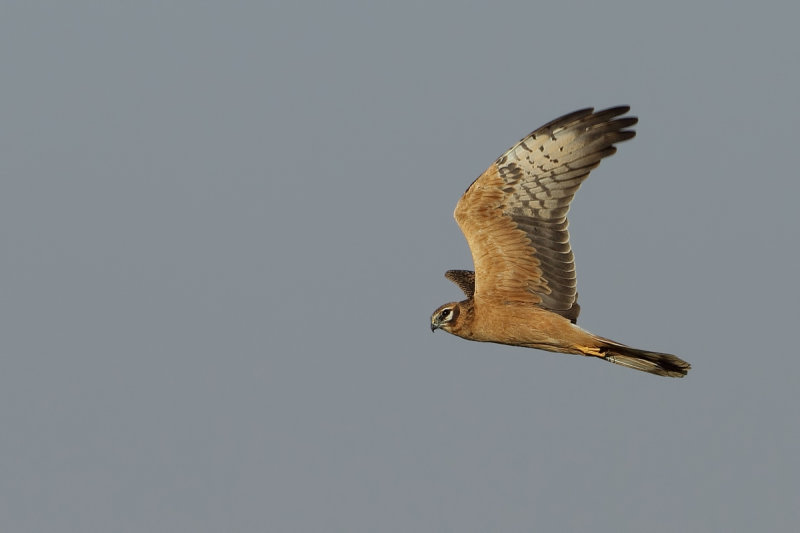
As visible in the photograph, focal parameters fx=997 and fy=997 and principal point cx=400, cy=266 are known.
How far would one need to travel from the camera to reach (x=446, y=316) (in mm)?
12461

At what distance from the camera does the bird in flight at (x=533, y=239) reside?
1220cm

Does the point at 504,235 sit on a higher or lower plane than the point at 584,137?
lower

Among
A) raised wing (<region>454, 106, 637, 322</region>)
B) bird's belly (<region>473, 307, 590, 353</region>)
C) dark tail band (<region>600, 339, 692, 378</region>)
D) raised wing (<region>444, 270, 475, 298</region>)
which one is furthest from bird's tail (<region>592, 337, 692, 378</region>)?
raised wing (<region>444, 270, 475, 298</region>)

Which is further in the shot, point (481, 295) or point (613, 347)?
point (481, 295)

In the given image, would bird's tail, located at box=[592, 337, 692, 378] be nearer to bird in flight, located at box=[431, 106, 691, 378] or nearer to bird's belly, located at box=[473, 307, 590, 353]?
bird in flight, located at box=[431, 106, 691, 378]

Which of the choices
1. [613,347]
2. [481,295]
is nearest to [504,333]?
[481,295]

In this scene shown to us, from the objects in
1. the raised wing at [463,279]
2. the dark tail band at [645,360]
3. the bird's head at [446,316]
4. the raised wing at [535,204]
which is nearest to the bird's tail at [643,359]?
the dark tail band at [645,360]

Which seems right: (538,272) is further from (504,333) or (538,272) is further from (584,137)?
(584,137)

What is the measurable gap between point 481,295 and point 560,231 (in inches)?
49.8

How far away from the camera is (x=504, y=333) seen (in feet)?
40.5

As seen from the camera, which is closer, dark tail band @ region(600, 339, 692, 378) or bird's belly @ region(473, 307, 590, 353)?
dark tail band @ region(600, 339, 692, 378)

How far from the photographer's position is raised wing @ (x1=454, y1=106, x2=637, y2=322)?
1222 cm

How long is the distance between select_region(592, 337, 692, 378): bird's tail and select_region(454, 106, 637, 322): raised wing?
0.88 m

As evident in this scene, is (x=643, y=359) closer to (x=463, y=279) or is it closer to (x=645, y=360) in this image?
(x=645, y=360)
